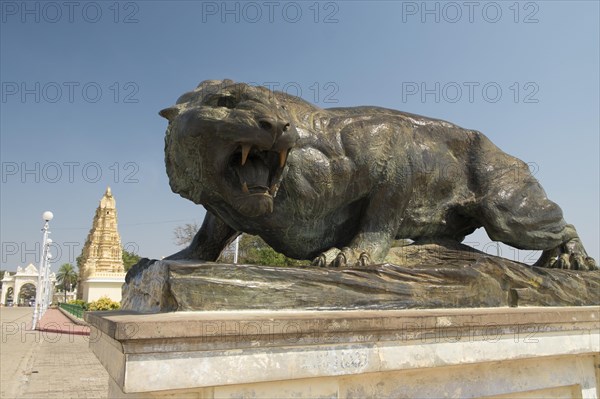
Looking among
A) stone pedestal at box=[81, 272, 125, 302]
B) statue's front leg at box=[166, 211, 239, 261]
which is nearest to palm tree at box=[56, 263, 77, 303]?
stone pedestal at box=[81, 272, 125, 302]

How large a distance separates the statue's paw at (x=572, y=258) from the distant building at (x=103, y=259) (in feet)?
94.8

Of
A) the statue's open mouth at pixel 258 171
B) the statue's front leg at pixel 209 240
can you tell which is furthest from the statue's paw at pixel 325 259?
the statue's front leg at pixel 209 240

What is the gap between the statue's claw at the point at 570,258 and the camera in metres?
3.57

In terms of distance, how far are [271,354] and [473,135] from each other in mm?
2471

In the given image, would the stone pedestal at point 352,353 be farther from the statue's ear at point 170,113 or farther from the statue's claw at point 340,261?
the statue's ear at point 170,113

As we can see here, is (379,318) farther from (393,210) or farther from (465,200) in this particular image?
(465,200)

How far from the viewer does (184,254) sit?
3.38 metres

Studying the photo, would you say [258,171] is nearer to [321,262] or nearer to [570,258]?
[321,262]

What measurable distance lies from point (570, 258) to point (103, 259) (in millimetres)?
34510

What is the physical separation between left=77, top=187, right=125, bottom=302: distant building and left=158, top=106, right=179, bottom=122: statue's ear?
28.8 m

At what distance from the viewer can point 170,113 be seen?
274 centimetres

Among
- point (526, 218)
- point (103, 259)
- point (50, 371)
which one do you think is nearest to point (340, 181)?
point (526, 218)

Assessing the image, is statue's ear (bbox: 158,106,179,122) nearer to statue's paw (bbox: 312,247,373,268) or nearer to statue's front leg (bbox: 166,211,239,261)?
statue's front leg (bbox: 166,211,239,261)

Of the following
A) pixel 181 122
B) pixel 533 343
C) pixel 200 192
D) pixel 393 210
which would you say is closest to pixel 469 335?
pixel 533 343
